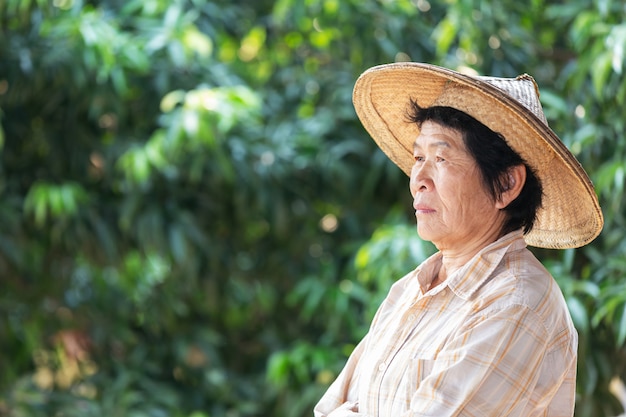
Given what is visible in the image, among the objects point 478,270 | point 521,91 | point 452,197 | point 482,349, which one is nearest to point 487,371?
point 482,349

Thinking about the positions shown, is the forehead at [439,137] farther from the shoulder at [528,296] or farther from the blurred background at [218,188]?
the blurred background at [218,188]

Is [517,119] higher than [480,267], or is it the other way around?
[517,119]

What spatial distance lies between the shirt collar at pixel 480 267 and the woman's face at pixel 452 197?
0.12 ft

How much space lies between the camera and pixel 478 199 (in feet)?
4.66

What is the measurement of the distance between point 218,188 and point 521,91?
185 cm

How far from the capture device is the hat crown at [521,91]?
1381 millimetres

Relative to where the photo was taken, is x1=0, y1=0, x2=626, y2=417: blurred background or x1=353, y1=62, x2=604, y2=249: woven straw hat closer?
x1=353, y1=62, x2=604, y2=249: woven straw hat

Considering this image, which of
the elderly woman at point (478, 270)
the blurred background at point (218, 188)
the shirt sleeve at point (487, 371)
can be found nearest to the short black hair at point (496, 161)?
the elderly woman at point (478, 270)

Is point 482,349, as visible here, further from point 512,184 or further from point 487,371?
point 512,184

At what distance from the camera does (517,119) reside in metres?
1.38

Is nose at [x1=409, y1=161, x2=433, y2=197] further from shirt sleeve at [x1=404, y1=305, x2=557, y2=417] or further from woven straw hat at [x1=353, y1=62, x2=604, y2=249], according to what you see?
shirt sleeve at [x1=404, y1=305, x2=557, y2=417]

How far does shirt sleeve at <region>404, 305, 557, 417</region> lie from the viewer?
125 cm

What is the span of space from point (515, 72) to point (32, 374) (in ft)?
6.64

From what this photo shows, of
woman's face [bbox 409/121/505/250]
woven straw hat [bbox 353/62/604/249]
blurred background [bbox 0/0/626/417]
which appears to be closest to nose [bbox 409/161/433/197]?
woman's face [bbox 409/121/505/250]
